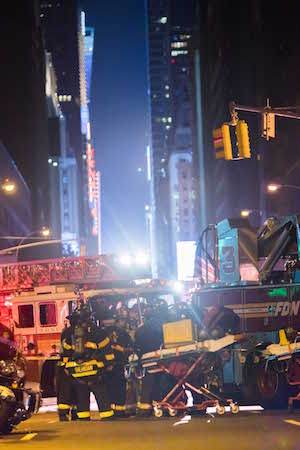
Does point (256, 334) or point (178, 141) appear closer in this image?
point (256, 334)

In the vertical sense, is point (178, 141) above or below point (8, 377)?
above

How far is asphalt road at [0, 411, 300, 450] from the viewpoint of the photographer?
9.56 m

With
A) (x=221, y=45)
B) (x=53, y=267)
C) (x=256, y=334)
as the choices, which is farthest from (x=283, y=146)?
(x=256, y=334)

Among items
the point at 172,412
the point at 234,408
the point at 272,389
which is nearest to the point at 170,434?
the point at 172,412

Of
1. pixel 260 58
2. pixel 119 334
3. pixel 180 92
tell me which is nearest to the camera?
pixel 119 334

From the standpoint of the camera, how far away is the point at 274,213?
66.4m

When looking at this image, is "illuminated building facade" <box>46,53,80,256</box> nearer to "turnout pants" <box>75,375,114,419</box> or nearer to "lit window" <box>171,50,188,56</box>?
"lit window" <box>171,50,188,56</box>

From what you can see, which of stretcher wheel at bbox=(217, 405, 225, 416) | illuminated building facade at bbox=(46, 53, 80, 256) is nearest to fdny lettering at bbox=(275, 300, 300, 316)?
stretcher wheel at bbox=(217, 405, 225, 416)

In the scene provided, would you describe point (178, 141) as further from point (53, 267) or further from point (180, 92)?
point (53, 267)

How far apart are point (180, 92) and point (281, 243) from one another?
159222 mm

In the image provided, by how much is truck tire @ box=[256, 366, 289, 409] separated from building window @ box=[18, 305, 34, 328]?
29.2 feet

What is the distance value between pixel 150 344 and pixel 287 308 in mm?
2791

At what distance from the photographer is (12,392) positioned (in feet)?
37.4

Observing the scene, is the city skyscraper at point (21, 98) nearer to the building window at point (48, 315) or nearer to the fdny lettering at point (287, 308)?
the building window at point (48, 315)
